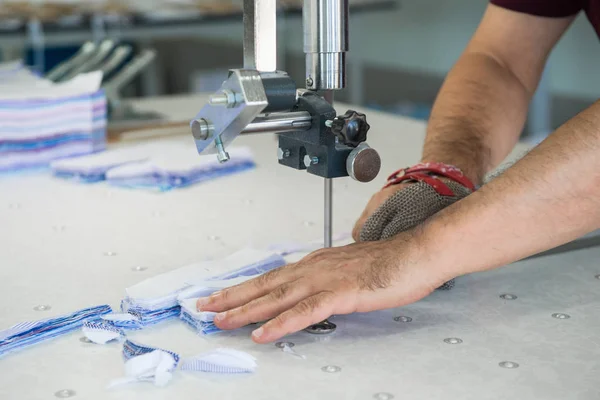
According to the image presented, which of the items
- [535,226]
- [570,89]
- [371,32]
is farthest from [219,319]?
[371,32]

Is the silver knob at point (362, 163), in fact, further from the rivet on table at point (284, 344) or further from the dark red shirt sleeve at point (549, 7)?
the dark red shirt sleeve at point (549, 7)

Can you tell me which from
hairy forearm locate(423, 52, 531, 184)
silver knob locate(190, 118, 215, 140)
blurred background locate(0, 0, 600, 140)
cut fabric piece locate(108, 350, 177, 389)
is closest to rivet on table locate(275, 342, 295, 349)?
cut fabric piece locate(108, 350, 177, 389)

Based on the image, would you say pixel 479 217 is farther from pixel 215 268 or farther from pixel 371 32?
pixel 371 32

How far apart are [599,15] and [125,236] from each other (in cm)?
86

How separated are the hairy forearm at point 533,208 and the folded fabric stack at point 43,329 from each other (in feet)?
1.24

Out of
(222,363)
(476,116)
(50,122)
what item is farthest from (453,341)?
(50,122)

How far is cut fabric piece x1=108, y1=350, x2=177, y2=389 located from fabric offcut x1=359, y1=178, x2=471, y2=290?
1.06ft

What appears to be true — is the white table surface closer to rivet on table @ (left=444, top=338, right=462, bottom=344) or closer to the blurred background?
rivet on table @ (left=444, top=338, right=462, bottom=344)

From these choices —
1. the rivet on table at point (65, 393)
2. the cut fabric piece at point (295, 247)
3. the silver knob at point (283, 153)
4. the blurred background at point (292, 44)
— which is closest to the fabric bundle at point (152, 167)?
the cut fabric piece at point (295, 247)

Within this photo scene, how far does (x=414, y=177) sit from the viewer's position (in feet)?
3.73

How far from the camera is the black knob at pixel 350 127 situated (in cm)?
86

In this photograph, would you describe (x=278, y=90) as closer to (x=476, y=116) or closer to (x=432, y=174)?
(x=432, y=174)

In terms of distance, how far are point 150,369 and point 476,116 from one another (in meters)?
0.80

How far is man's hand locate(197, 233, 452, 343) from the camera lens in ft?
3.00
